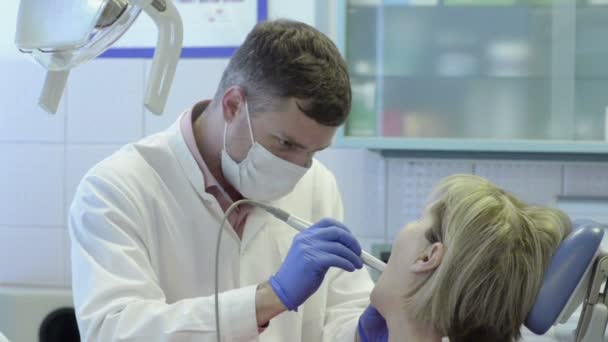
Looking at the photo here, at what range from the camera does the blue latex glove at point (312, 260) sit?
1.35m

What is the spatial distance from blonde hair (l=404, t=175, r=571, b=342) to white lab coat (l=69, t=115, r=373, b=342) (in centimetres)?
34

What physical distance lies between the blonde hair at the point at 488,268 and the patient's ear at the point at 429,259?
0.01 meters

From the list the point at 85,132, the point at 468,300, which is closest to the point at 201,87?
the point at 85,132

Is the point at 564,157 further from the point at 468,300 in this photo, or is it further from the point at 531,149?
the point at 468,300

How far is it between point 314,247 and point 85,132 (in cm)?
161

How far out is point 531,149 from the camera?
2291 mm

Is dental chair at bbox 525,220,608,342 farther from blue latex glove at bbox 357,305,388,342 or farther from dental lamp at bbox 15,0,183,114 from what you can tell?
dental lamp at bbox 15,0,183,114

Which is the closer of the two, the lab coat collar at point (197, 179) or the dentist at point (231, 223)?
the dentist at point (231, 223)

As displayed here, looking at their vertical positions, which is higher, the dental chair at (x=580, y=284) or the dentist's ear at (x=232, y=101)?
the dentist's ear at (x=232, y=101)

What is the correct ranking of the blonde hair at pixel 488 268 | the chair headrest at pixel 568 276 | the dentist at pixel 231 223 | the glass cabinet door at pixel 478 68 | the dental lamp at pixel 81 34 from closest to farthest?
the dental lamp at pixel 81 34 < the chair headrest at pixel 568 276 < the blonde hair at pixel 488 268 < the dentist at pixel 231 223 < the glass cabinet door at pixel 478 68

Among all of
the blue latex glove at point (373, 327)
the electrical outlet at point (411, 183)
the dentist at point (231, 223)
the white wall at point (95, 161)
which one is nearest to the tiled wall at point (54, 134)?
the white wall at point (95, 161)

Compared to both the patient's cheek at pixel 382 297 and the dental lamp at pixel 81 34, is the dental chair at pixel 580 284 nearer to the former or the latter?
the patient's cheek at pixel 382 297

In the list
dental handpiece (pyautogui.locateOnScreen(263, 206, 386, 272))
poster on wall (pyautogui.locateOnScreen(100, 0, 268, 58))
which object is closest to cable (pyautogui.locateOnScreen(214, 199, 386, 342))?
dental handpiece (pyautogui.locateOnScreen(263, 206, 386, 272))

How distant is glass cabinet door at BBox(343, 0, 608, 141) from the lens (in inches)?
92.8
